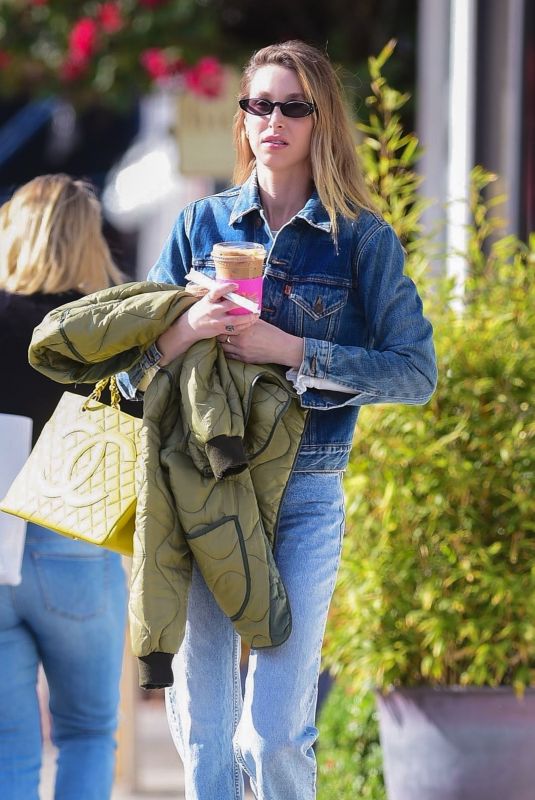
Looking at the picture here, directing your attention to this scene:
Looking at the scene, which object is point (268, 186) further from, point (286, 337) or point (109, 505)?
point (109, 505)

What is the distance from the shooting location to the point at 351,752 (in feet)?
13.1

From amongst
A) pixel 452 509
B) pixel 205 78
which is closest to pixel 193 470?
pixel 452 509

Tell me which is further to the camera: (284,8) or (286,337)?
(284,8)

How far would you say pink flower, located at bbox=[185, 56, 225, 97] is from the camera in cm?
676

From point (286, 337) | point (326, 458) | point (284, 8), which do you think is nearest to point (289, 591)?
point (326, 458)

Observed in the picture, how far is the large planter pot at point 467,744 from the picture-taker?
3500 mm

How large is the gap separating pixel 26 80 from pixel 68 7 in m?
0.58

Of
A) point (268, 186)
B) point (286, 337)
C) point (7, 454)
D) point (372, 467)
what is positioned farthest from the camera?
point (372, 467)

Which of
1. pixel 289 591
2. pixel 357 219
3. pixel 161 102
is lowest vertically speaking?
pixel 289 591

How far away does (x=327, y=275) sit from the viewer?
2.45 m

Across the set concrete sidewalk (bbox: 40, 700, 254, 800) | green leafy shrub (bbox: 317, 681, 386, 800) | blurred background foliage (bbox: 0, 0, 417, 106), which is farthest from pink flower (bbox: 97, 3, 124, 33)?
green leafy shrub (bbox: 317, 681, 386, 800)

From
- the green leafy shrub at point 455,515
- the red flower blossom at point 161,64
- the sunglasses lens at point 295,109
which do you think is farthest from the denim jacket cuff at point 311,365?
the red flower blossom at point 161,64

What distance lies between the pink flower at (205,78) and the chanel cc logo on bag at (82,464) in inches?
180

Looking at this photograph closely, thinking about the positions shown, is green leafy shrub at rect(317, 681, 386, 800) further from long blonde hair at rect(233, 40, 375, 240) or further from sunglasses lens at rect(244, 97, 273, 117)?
sunglasses lens at rect(244, 97, 273, 117)
